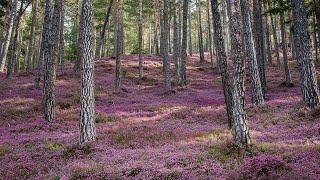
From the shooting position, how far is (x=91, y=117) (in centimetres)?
1421

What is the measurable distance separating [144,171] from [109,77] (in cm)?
2841

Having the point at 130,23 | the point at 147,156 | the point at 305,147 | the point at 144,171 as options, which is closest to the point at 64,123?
the point at 147,156

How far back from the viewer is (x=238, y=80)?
11531 mm

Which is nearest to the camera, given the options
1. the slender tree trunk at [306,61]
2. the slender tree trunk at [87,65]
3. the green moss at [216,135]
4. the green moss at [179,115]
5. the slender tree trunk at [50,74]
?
the slender tree trunk at [87,65]

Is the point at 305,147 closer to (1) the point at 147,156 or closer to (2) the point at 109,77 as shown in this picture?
(1) the point at 147,156

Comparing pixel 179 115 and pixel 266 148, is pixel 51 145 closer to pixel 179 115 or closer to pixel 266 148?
pixel 179 115

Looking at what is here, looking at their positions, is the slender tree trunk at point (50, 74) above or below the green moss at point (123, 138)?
above

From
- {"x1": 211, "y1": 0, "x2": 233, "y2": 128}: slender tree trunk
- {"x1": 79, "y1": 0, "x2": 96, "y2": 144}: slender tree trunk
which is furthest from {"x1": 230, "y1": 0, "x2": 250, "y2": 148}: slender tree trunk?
{"x1": 79, "y1": 0, "x2": 96, "y2": 144}: slender tree trunk

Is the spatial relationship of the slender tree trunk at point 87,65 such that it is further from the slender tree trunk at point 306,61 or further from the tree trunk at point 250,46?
the tree trunk at point 250,46

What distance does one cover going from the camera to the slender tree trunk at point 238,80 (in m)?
11.5

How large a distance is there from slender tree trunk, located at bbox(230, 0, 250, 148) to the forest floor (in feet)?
1.49

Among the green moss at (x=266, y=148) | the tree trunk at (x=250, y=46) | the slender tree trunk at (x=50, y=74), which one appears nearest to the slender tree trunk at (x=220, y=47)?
the green moss at (x=266, y=148)

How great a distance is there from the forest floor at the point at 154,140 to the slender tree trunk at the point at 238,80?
0.45 meters

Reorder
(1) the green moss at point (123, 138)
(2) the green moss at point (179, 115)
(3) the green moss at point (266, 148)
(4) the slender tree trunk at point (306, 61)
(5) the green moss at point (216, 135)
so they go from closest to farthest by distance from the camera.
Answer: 1. (3) the green moss at point (266, 148)
2. (5) the green moss at point (216, 135)
3. (1) the green moss at point (123, 138)
4. (4) the slender tree trunk at point (306, 61)
5. (2) the green moss at point (179, 115)
